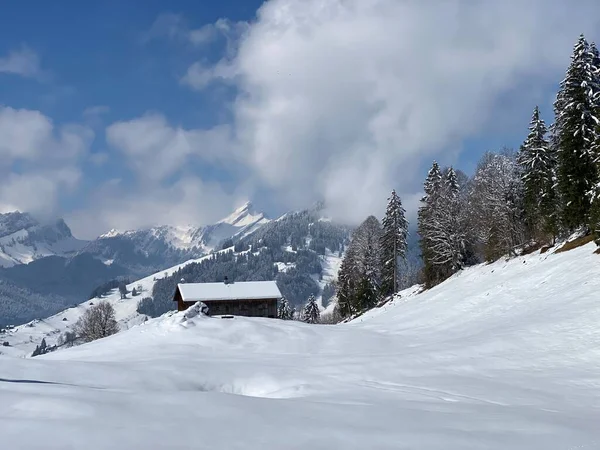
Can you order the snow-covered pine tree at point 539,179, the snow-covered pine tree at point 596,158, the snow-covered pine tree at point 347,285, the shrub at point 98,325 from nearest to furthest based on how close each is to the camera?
the snow-covered pine tree at point 596,158 < the snow-covered pine tree at point 539,179 < the snow-covered pine tree at point 347,285 < the shrub at point 98,325

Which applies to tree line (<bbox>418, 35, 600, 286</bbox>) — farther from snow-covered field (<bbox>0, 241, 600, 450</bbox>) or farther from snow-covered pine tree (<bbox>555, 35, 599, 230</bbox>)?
snow-covered field (<bbox>0, 241, 600, 450</bbox>)

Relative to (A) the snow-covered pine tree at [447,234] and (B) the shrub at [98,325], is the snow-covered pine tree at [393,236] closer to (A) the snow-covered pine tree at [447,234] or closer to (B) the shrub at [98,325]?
(A) the snow-covered pine tree at [447,234]

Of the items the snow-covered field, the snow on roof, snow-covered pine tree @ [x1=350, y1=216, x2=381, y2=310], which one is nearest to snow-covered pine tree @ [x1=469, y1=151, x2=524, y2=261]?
the snow-covered field

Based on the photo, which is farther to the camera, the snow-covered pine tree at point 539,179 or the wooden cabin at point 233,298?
the wooden cabin at point 233,298

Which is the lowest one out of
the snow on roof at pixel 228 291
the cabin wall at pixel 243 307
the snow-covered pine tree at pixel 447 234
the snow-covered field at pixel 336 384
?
the snow-covered field at pixel 336 384

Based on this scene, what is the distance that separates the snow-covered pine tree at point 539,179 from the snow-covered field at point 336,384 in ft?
33.5

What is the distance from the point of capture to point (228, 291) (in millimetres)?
61938

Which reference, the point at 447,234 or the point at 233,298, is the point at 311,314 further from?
the point at 447,234

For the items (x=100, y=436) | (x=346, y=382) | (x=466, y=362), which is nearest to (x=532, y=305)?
(x=466, y=362)

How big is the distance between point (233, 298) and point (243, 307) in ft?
7.46

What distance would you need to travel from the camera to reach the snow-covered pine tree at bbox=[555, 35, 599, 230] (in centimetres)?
3375

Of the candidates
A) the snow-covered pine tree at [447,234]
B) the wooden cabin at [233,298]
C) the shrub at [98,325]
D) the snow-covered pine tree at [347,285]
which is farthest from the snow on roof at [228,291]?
the snow-covered pine tree at [447,234]

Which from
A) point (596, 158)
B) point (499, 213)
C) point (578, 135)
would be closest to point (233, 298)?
Answer: point (499, 213)

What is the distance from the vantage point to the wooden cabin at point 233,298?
60.3 metres
